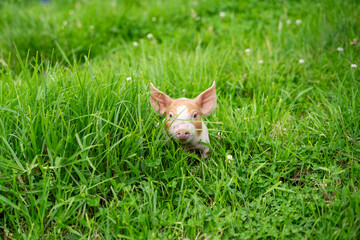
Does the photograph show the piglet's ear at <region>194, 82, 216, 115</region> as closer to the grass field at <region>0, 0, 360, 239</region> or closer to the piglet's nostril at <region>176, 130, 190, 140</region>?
the grass field at <region>0, 0, 360, 239</region>

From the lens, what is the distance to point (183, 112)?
2732mm

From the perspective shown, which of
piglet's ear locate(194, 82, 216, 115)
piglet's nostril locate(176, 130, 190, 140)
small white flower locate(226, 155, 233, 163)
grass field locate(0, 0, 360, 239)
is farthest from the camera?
piglet's ear locate(194, 82, 216, 115)

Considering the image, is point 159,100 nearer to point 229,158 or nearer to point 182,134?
point 182,134

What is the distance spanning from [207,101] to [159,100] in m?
0.43

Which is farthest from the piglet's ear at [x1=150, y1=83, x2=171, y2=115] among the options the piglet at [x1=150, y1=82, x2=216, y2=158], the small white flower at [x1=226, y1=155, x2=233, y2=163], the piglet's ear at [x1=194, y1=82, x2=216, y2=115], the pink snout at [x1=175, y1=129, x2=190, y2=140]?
the small white flower at [x1=226, y1=155, x2=233, y2=163]

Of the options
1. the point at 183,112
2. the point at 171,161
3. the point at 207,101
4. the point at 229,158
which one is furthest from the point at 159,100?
the point at 229,158

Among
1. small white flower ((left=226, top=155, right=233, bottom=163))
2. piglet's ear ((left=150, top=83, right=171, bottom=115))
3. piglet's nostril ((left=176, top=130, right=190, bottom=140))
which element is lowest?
small white flower ((left=226, top=155, right=233, bottom=163))

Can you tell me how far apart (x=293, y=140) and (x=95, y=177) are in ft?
5.89

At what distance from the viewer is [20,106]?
2611 millimetres

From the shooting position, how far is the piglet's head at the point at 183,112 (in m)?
2.61

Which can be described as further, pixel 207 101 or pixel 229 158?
pixel 207 101

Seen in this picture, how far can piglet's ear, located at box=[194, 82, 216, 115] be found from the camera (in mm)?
2982

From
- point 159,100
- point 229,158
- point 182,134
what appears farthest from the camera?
point 159,100

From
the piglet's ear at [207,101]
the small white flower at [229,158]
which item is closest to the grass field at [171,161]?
the small white flower at [229,158]
